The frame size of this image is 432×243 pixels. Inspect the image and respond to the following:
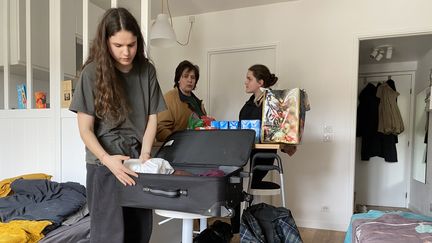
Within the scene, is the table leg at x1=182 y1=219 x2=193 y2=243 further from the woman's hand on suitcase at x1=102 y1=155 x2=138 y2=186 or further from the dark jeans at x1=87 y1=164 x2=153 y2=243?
the woman's hand on suitcase at x1=102 y1=155 x2=138 y2=186

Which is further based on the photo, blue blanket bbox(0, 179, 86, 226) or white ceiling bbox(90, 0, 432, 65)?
white ceiling bbox(90, 0, 432, 65)

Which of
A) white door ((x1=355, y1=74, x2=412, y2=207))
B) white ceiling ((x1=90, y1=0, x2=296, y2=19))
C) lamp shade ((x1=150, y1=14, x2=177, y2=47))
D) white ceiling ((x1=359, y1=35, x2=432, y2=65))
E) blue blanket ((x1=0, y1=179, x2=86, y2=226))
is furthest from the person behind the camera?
white door ((x1=355, y1=74, x2=412, y2=207))

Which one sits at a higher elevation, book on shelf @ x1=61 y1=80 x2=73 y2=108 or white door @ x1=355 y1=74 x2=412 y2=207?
book on shelf @ x1=61 y1=80 x2=73 y2=108

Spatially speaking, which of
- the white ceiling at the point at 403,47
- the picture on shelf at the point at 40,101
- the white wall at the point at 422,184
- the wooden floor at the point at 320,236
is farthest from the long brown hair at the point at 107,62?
the white wall at the point at 422,184

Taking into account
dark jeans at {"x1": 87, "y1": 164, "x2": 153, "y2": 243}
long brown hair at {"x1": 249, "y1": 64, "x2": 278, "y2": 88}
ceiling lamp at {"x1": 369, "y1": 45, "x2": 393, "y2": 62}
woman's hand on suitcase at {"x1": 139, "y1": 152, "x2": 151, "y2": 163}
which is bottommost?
dark jeans at {"x1": 87, "y1": 164, "x2": 153, "y2": 243}

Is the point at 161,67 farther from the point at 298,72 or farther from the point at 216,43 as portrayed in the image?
the point at 298,72

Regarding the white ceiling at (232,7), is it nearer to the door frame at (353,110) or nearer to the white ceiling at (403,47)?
the white ceiling at (403,47)

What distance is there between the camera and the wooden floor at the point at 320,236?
2.64 m

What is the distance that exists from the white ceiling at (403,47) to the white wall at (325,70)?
59 centimetres

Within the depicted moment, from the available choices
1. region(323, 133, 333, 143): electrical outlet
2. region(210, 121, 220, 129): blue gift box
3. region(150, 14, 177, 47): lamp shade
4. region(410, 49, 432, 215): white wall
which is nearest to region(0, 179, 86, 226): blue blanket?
region(210, 121, 220, 129): blue gift box

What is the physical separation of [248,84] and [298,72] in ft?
3.29

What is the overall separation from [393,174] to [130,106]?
4.58 meters

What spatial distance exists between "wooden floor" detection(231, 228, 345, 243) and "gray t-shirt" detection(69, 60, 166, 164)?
1.58 meters

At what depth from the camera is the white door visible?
448 cm
